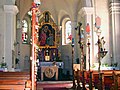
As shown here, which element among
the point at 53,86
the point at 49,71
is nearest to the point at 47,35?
the point at 49,71

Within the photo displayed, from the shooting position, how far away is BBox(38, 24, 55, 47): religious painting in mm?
24250

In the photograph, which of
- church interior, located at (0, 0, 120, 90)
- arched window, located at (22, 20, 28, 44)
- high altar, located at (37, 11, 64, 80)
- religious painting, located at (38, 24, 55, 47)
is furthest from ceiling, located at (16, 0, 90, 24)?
arched window, located at (22, 20, 28, 44)

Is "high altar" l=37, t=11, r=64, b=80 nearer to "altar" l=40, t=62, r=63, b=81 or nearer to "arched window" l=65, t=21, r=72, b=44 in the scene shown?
"arched window" l=65, t=21, r=72, b=44

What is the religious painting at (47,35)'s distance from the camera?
24.2m

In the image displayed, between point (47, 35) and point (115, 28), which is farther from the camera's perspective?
point (47, 35)

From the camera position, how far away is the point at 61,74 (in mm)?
22297

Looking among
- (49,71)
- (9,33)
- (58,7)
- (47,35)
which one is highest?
(58,7)

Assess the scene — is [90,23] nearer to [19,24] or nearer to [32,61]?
[19,24]

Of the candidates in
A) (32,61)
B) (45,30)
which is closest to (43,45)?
(45,30)

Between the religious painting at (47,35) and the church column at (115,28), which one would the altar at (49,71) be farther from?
the church column at (115,28)

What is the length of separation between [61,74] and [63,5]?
6.22 m

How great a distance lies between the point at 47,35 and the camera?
2455 cm

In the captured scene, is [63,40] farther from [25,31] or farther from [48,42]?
[25,31]

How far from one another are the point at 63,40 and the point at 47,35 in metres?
1.61
